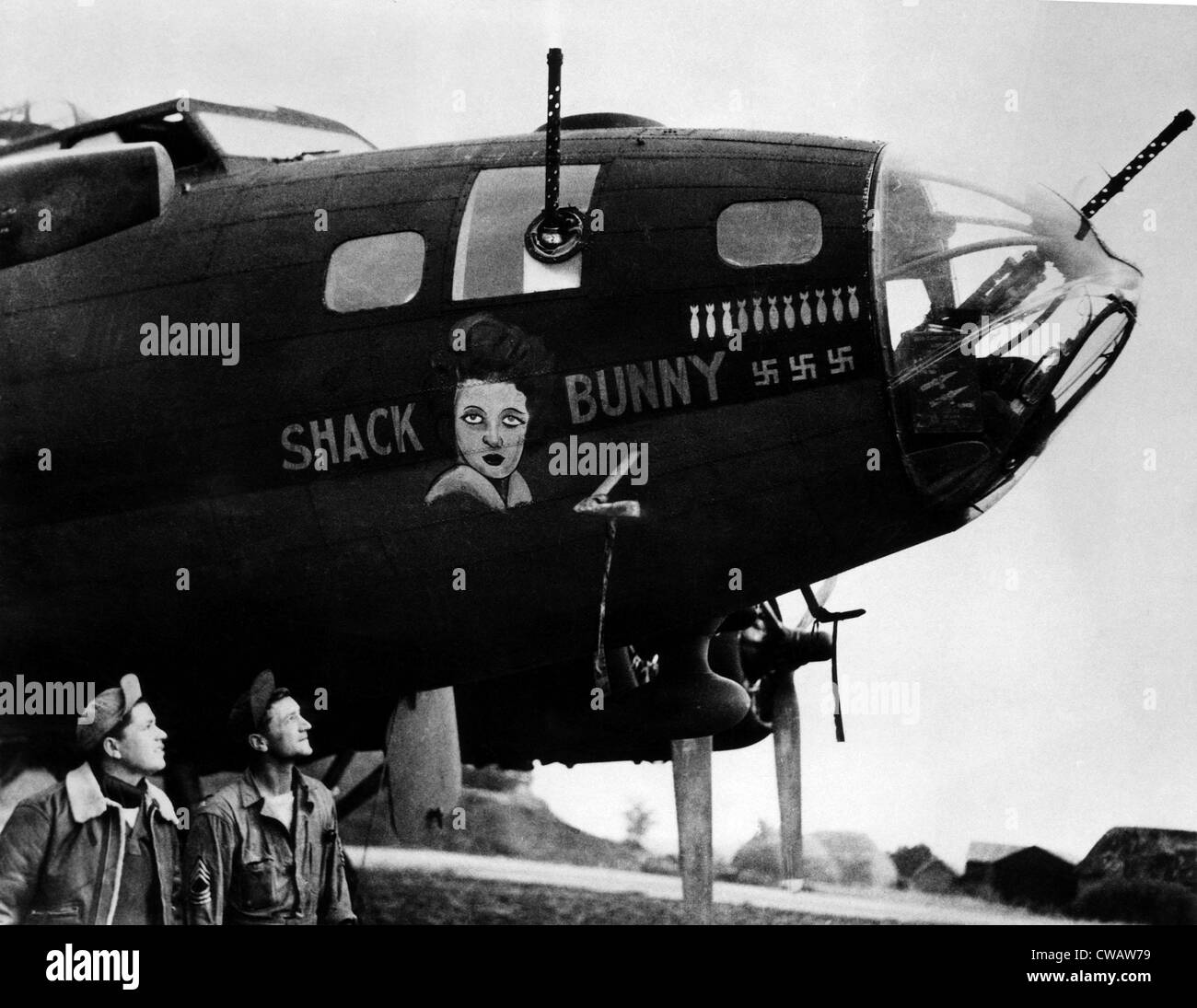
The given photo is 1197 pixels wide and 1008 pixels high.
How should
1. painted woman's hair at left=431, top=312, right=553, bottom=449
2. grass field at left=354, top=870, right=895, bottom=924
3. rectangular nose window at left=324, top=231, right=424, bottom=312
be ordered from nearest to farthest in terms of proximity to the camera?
painted woman's hair at left=431, top=312, right=553, bottom=449, rectangular nose window at left=324, top=231, right=424, bottom=312, grass field at left=354, top=870, right=895, bottom=924

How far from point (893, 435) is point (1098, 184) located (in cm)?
253

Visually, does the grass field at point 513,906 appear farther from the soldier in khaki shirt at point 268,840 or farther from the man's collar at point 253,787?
the man's collar at point 253,787

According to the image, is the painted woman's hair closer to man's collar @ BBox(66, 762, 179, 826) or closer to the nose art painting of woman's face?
the nose art painting of woman's face

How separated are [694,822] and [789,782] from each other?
548 millimetres

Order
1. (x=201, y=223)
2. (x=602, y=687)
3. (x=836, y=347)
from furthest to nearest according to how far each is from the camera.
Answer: (x=602, y=687)
(x=201, y=223)
(x=836, y=347)

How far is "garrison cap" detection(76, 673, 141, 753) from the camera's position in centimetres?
802

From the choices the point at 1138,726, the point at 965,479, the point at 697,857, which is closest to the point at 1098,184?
the point at 965,479

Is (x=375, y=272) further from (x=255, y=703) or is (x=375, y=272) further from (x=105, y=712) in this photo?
(x=105, y=712)

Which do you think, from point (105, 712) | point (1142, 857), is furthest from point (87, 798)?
point (1142, 857)

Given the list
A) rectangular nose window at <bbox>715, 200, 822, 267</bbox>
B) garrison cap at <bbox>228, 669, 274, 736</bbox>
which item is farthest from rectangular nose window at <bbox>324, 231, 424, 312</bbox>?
garrison cap at <bbox>228, 669, 274, 736</bbox>

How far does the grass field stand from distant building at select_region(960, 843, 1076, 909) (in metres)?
0.65

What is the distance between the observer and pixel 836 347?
24.0 feet

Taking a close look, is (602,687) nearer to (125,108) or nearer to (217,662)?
(217,662)

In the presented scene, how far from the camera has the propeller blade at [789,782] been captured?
8781mm
